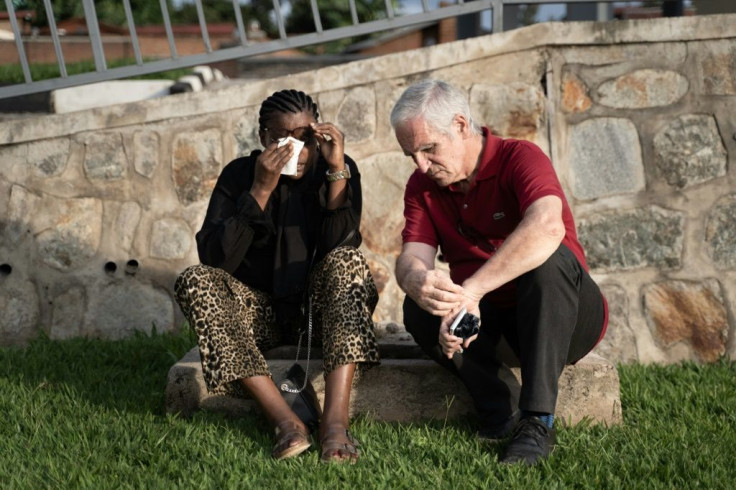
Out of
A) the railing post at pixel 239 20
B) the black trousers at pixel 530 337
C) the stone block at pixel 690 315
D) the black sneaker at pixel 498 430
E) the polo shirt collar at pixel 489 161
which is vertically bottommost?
the stone block at pixel 690 315

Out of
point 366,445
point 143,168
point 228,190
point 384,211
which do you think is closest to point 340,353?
point 366,445

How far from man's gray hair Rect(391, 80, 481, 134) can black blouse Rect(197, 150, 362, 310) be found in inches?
18.7

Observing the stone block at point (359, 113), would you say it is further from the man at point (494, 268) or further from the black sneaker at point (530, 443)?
the black sneaker at point (530, 443)

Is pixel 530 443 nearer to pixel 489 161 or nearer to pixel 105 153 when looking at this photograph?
pixel 489 161

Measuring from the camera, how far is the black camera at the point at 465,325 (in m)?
2.97

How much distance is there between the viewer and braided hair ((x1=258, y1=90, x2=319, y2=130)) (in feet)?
11.6

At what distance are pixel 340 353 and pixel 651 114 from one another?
2280 millimetres

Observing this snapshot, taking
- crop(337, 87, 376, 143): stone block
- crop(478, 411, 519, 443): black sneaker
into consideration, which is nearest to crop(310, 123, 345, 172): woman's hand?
crop(478, 411, 519, 443): black sneaker

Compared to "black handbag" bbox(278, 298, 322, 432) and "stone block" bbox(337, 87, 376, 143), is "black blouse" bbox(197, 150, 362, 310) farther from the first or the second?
A: "stone block" bbox(337, 87, 376, 143)

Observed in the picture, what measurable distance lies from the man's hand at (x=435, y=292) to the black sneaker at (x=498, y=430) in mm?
478

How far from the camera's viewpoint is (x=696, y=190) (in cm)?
460

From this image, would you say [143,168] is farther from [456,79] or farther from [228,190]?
[456,79]

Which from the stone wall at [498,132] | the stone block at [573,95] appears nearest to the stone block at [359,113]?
the stone wall at [498,132]

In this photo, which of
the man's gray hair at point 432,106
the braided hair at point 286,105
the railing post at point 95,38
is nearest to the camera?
the man's gray hair at point 432,106
